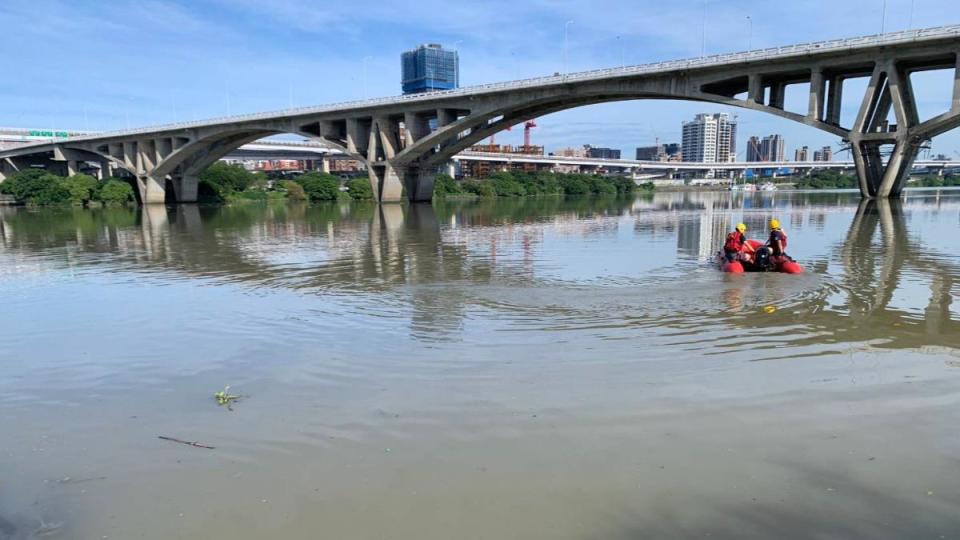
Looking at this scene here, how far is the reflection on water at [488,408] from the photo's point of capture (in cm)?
405

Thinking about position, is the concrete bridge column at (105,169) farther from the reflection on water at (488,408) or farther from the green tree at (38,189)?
the reflection on water at (488,408)

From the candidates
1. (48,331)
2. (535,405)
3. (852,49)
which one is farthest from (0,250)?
(852,49)

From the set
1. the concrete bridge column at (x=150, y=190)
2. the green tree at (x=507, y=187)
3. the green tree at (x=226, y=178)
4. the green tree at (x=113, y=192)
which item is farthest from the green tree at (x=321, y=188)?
the green tree at (x=507, y=187)

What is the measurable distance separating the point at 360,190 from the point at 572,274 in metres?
68.0

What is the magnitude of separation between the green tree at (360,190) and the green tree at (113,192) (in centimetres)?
2604

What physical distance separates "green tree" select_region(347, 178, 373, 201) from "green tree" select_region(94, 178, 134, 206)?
85.4ft

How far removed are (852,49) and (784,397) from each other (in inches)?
1664

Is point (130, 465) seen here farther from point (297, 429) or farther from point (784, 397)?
point (784, 397)

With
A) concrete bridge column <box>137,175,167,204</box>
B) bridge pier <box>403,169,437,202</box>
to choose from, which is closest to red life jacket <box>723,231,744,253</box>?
bridge pier <box>403,169,437,202</box>

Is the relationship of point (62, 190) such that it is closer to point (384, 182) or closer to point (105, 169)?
point (105, 169)

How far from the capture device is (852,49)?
3931 centimetres

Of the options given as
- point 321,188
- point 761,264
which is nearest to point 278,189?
point 321,188

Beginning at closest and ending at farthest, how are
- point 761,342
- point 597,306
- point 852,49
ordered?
point 761,342 < point 597,306 < point 852,49

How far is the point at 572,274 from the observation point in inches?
573
